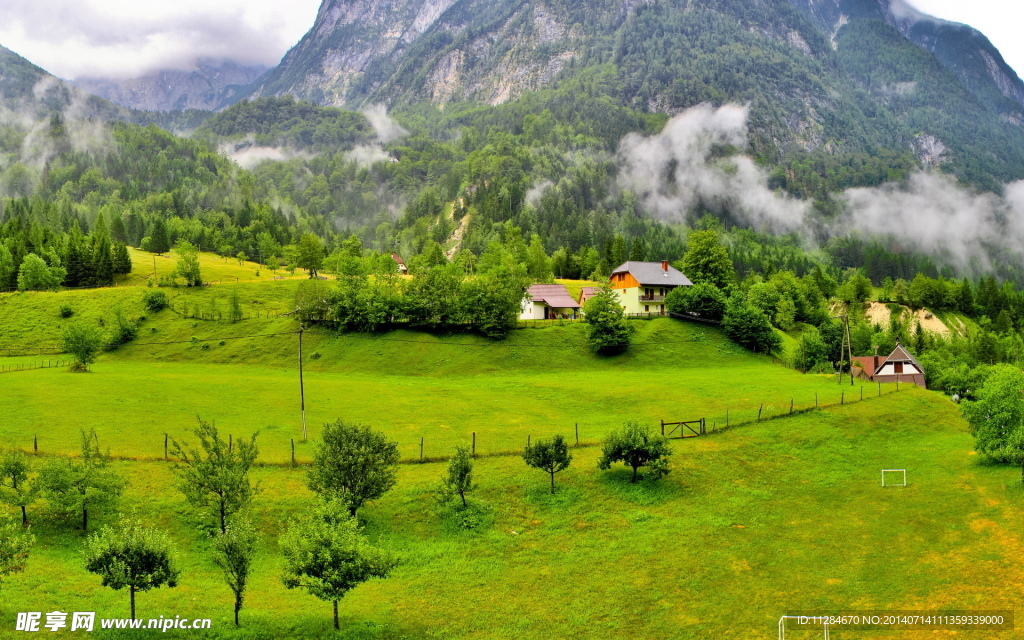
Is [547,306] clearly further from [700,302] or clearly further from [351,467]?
[351,467]

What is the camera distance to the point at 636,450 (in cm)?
5038

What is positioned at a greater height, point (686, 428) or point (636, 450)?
point (636, 450)

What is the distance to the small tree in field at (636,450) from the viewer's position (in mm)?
50406

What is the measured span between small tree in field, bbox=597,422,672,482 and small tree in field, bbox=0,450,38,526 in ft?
123

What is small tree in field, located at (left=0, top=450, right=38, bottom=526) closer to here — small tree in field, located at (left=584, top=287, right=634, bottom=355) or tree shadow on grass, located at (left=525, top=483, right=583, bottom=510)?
tree shadow on grass, located at (left=525, top=483, right=583, bottom=510)

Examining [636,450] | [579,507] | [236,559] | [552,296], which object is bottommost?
[579,507]

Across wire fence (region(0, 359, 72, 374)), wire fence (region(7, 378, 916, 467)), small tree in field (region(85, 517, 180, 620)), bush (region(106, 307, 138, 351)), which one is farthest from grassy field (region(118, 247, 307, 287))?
small tree in field (region(85, 517, 180, 620))

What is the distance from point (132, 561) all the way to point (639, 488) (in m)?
33.5

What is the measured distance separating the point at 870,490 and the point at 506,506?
88.9 ft

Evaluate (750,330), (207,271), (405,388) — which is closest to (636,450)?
(405,388)

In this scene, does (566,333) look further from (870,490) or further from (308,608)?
(308,608)

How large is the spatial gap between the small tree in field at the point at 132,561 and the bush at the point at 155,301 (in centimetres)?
10044

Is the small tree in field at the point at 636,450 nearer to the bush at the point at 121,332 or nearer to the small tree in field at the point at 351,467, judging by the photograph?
the small tree in field at the point at 351,467

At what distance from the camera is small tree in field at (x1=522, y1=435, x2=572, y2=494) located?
Answer: 48906 millimetres
